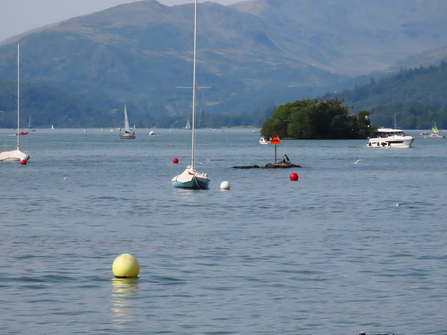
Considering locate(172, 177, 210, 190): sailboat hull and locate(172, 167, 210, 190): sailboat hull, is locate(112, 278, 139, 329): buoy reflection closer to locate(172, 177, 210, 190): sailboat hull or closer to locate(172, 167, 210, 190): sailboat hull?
locate(172, 167, 210, 190): sailboat hull

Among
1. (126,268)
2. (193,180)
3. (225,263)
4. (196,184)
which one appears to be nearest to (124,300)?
(126,268)

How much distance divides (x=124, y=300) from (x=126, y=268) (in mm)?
3338

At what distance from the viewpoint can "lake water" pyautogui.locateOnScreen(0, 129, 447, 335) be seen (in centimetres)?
2612

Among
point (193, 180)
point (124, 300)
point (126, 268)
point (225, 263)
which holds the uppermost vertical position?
point (193, 180)

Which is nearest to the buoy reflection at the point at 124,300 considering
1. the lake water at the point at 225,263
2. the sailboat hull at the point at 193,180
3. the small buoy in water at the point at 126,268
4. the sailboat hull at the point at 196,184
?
the lake water at the point at 225,263

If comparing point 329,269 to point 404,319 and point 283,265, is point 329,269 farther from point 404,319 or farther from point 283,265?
point 404,319

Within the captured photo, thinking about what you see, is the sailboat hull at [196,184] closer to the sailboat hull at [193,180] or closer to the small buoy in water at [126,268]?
the sailboat hull at [193,180]

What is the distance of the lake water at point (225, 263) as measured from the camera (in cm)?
2612

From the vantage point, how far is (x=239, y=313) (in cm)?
2686

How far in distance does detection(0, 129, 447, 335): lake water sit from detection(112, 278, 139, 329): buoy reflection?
1.4 inches

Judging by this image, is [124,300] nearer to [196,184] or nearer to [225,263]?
[225,263]

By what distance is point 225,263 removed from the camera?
35812 mm

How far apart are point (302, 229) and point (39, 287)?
2004 centimetres

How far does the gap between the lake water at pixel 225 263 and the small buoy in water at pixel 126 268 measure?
0.52 metres
